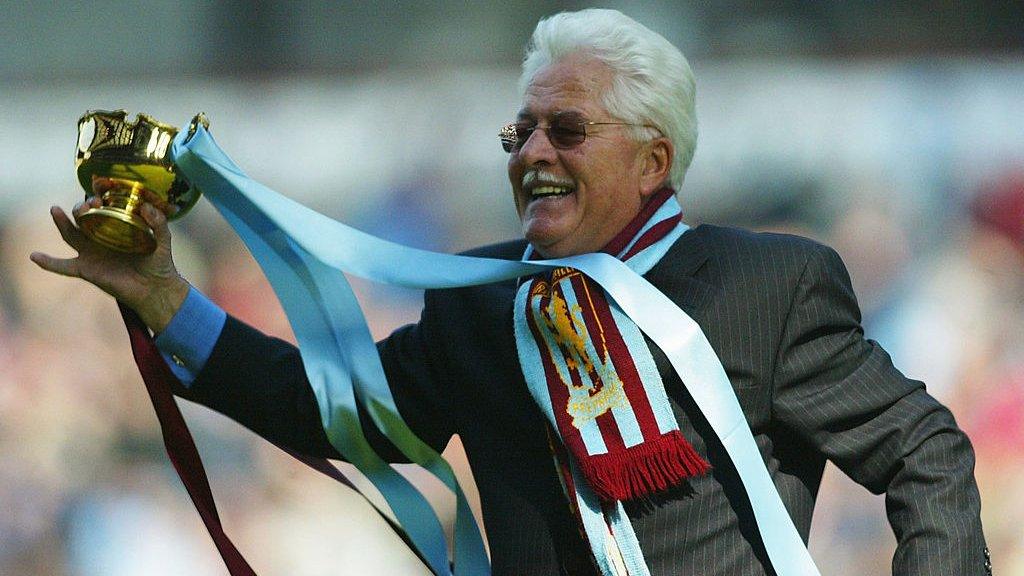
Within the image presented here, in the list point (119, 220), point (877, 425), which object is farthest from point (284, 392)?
point (877, 425)

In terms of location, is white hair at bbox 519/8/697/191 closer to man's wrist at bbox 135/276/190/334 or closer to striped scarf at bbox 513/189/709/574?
striped scarf at bbox 513/189/709/574

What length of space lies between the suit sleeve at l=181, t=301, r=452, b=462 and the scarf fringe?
0.48 metres

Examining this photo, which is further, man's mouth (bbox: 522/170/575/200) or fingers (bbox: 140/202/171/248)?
man's mouth (bbox: 522/170/575/200)

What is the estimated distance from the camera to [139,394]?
5258 mm

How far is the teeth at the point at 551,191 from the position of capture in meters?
2.76

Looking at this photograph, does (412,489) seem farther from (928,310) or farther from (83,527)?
(928,310)

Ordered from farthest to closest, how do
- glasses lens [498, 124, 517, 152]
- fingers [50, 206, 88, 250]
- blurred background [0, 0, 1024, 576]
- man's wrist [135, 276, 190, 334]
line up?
blurred background [0, 0, 1024, 576] → glasses lens [498, 124, 517, 152] → man's wrist [135, 276, 190, 334] → fingers [50, 206, 88, 250]

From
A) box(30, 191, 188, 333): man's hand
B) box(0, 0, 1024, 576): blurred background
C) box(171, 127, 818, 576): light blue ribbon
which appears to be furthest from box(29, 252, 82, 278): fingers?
box(0, 0, 1024, 576): blurred background

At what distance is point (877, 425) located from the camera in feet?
8.27

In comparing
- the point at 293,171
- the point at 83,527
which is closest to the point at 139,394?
the point at 83,527

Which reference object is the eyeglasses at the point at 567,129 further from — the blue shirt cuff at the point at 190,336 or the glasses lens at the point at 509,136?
the blue shirt cuff at the point at 190,336

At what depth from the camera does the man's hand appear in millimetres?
2645

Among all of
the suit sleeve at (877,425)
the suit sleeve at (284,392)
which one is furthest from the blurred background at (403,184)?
the suit sleeve at (877,425)

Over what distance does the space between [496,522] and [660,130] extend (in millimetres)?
817
